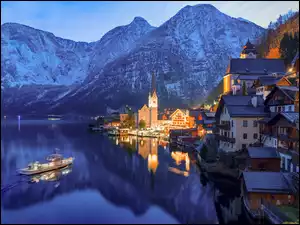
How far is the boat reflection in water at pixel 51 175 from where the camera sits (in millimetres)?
30414

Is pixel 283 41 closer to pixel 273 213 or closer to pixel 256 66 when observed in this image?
pixel 256 66

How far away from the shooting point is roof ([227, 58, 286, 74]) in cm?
5297

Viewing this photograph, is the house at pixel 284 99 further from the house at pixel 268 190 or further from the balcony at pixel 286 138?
the house at pixel 268 190

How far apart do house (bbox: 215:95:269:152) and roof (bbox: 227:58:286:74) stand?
21820 mm

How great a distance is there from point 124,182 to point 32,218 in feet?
37.8

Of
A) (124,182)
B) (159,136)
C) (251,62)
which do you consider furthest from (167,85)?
(124,182)

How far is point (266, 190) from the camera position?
63.0ft

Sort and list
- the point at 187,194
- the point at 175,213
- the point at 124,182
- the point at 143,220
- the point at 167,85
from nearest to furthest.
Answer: the point at 143,220, the point at 175,213, the point at 187,194, the point at 124,182, the point at 167,85

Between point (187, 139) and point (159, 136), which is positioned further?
point (159, 136)

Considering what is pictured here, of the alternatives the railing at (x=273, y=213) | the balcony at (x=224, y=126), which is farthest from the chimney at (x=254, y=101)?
the railing at (x=273, y=213)

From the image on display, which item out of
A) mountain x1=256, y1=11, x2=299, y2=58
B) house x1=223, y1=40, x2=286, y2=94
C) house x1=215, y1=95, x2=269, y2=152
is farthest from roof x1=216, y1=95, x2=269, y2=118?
mountain x1=256, y1=11, x2=299, y2=58

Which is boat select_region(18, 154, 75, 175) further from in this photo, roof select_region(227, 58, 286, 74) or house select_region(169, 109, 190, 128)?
house select_region(169, 109, 190, 128)

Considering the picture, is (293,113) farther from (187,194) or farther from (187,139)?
(187,139)

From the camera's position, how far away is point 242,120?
105ft
